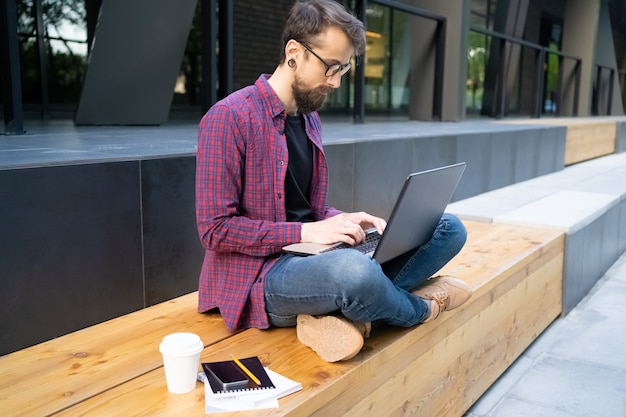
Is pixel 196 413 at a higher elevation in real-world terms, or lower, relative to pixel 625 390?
higher

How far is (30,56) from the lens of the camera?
9.25 metres

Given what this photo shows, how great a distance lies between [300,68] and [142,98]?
14.4 ft

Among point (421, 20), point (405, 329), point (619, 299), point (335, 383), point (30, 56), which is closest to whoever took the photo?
point (335, 383)

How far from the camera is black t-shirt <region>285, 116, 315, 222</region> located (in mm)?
2178

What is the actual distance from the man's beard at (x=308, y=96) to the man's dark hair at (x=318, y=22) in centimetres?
15

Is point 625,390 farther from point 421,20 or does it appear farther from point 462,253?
point 421,20

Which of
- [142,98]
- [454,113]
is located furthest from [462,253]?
[454,113]

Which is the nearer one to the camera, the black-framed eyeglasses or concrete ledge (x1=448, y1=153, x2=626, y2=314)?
the black-framed eyeglasses

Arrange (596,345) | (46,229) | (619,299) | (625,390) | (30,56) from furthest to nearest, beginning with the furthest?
(30,56) < (619,299) < (596,345) < (625,390) < (46,229)

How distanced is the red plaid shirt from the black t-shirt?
0.33 feet

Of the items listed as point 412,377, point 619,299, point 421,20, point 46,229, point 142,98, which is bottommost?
point 619,299

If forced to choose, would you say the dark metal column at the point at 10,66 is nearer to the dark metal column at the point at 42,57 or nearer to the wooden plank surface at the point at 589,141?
the dark metal column at the point at 42,57

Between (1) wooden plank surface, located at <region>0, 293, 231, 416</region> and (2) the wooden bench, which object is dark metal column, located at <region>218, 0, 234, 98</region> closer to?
(2) the wooden bench

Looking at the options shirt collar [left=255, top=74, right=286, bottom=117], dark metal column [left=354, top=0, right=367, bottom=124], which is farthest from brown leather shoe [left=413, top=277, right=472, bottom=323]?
dark metal column [left=354, top=0, right=367, bottom=124]
